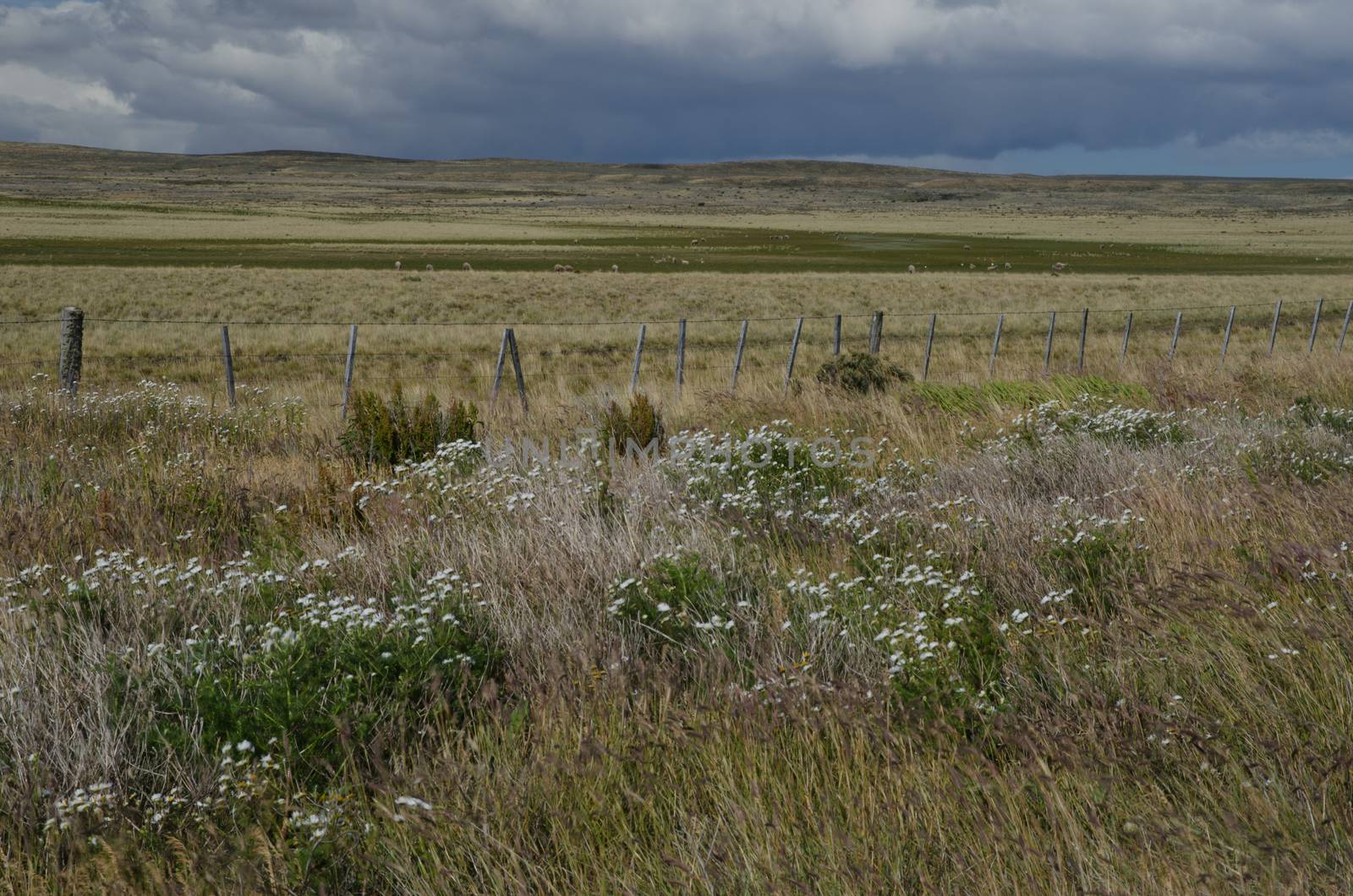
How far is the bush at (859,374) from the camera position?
1471 cm

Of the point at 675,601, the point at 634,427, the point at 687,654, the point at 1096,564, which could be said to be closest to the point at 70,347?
the point at 634,427

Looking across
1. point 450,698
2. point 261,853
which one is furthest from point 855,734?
point 261,853

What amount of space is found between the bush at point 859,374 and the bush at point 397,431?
576cm

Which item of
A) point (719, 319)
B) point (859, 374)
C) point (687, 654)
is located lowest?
point (719, 319)

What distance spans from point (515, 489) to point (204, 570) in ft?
7.59

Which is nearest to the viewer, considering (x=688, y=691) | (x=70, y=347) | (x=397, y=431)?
(x=688, y=691)

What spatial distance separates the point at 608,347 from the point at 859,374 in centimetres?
1351

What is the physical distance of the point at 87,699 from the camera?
3633 mm

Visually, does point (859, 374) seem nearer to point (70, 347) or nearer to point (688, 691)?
point (70, 347)

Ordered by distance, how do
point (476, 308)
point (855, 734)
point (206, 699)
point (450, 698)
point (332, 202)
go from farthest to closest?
1. point (332, 202)
2. point (476, 308)
3. point (450, 698)
4. point (206, 699)
5. point (855, 734)

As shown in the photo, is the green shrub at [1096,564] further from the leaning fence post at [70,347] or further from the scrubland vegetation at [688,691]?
the leaning fence post at [70,347]

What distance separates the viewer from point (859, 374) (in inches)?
588

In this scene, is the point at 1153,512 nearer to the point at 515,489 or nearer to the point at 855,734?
the point at 855,734

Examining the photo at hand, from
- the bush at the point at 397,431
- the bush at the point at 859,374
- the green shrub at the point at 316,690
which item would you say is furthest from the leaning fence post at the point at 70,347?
the green shrub at the point at 316,690
